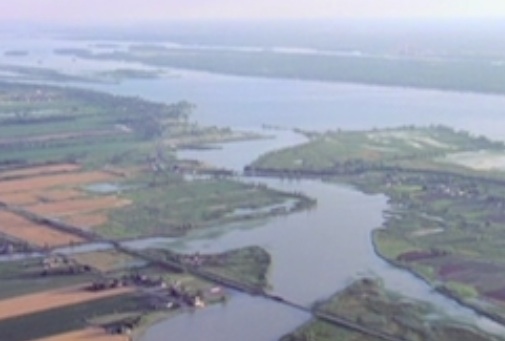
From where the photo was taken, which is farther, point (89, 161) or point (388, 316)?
point (89, 161)

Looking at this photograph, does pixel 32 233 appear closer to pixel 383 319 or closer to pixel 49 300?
pixel 49 300

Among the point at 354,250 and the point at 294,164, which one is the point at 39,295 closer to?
the point at 354,250

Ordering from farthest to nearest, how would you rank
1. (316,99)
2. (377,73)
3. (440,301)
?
(377,73), (316,99), (440,301)

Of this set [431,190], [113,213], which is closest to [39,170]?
[113,213]

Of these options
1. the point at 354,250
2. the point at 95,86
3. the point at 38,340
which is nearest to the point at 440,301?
the point at 354,250

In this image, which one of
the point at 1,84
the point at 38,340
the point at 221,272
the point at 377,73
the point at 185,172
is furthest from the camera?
the point at 377,73

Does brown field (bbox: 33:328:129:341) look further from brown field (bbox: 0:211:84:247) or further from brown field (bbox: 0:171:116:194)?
brown field (bbox: 0:171:116:194)
